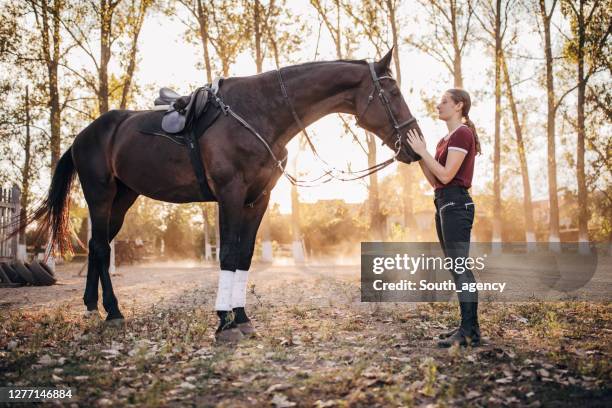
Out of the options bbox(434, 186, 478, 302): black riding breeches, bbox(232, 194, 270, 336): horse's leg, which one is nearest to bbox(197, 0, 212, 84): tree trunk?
bbox(232, 194, 270, 336): horse's leg

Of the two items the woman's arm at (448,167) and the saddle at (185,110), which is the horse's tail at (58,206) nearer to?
the saddle at (185,110)

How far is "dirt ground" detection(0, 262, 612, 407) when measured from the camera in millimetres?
3262

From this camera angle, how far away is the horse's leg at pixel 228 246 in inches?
194

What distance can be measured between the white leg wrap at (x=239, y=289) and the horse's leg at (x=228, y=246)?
30cm

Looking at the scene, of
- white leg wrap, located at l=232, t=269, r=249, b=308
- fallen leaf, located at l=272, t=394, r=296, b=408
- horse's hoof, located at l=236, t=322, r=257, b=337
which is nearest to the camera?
fallen leaf, located at l=272, t=394, r=296, b=408

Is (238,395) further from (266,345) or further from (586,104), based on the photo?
(586,104)

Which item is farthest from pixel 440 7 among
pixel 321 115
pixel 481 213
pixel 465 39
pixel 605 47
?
pixel 481 213

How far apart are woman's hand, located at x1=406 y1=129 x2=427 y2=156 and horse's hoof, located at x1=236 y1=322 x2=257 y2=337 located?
270 cm

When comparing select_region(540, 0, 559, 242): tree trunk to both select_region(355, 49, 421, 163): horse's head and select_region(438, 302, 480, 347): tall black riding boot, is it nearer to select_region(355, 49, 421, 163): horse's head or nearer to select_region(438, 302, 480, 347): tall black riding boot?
select_region(438, 302, 480, 347): tall black riding boot

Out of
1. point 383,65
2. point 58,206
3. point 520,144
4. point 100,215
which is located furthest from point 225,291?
point 520,144

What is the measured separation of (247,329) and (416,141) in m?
2.85

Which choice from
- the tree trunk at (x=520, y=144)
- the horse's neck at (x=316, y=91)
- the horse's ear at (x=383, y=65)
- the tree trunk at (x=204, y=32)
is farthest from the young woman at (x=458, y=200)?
the tree trunk at (x=520, y=144)

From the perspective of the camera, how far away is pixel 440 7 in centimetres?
2283

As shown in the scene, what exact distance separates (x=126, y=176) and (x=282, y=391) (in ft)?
12.5
